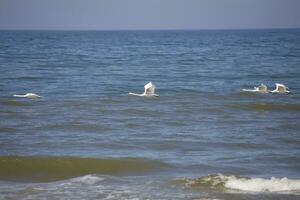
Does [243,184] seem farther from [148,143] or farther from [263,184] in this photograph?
[148,143]

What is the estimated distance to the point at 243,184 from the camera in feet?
32.7

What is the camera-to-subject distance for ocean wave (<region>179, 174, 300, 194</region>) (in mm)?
9703

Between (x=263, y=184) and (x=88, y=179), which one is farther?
(x=88, y=179)

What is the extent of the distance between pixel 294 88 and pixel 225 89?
308 cm

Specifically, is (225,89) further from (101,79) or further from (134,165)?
(134,165)

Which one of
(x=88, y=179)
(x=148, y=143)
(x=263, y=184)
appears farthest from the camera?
(x=148, y=143)

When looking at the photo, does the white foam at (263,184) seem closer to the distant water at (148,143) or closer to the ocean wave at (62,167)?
the distant water at (148,143)

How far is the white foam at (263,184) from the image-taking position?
31.8ft

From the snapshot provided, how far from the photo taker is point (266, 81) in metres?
29.8

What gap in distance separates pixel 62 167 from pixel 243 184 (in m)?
3.71

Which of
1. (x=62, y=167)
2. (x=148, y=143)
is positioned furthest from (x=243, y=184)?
(x=148, y=143)

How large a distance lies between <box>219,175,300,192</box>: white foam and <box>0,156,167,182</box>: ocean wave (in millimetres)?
1999

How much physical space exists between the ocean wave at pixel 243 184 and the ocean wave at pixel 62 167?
1.60m

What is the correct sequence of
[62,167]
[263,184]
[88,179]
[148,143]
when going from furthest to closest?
[148,143] → [62,167] → [88,179] → [263,184]
